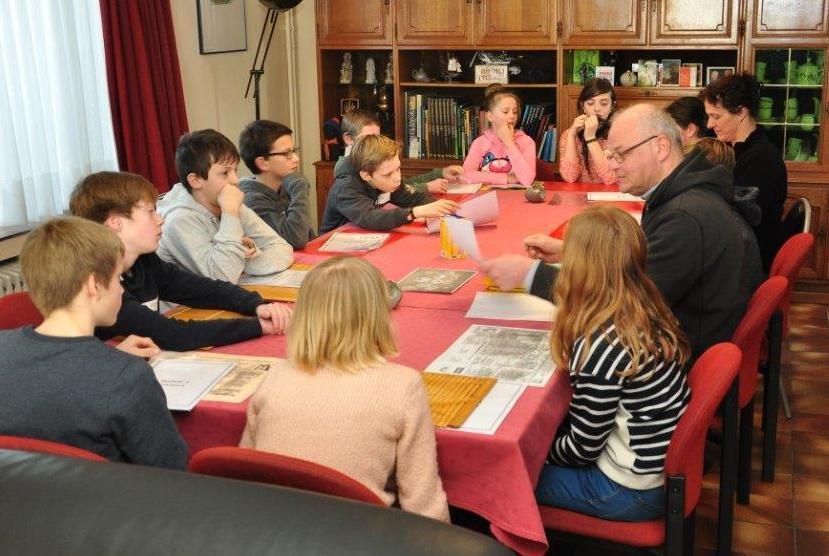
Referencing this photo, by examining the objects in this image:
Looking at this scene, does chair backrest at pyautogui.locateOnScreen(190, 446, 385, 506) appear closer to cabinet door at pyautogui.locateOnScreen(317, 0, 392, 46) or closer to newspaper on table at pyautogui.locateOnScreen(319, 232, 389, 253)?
newspaper on table at pyautogui.locateOnScreen(319, 232, 389, 253)

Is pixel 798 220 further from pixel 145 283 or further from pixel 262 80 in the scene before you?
pixel 262 80

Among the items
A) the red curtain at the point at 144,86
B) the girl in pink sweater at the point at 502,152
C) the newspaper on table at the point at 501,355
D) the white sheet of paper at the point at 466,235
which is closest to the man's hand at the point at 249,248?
the white sheet of paper at the point at 466,235

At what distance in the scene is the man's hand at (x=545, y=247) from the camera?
2967mm

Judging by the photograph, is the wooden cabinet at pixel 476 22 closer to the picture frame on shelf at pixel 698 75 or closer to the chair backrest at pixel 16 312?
the picture frame on shelf at pixel 698 75

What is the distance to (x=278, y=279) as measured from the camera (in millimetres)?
3109

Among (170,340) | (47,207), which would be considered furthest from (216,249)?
(47,207)

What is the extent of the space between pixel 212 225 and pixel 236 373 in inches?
40.5

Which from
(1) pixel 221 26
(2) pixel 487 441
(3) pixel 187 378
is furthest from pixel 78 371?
(1) pixel 221 26

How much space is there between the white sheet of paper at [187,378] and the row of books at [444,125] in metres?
3.86

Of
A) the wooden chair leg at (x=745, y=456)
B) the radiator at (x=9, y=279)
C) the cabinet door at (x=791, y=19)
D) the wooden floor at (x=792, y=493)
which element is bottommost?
the wooden floor at (x=792, y=493)

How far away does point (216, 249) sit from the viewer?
9.87 feet

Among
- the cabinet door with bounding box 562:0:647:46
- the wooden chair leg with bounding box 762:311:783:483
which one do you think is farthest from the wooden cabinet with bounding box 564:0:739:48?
the wooden chair leg with bounding box 762:311:783:483

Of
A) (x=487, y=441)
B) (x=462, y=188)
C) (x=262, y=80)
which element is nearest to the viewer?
(x=487, y=441)

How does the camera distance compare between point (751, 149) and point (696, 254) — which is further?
point (751, 149)
